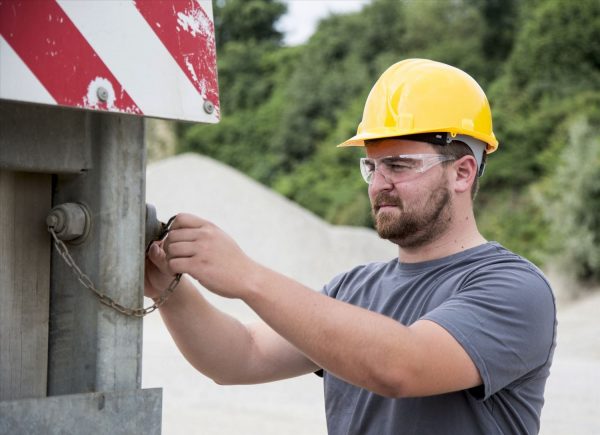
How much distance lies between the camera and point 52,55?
155 centimetres

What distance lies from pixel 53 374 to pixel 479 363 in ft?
2.98

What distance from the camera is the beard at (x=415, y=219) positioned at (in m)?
2.38

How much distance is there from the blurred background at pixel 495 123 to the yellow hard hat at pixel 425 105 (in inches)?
256

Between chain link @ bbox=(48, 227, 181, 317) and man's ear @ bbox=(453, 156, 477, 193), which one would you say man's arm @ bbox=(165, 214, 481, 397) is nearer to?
chain link @ bbox=(48, 227, 181, 317)

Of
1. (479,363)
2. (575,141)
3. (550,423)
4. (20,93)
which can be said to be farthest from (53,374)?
(575,141)

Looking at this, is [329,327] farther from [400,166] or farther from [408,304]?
[400,166]

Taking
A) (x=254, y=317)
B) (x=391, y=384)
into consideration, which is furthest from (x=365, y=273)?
(x=254, y=317)

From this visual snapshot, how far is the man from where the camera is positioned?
191cm

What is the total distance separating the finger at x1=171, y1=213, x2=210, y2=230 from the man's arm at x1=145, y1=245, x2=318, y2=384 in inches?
20.9

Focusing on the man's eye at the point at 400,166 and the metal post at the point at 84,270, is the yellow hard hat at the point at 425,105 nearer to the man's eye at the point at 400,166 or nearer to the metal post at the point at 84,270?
the man's eye at the point at 400,166

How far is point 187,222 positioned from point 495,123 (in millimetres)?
23746

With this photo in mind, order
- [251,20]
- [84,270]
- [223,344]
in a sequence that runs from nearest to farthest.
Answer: [84,270]
[223,344]
[251,20]

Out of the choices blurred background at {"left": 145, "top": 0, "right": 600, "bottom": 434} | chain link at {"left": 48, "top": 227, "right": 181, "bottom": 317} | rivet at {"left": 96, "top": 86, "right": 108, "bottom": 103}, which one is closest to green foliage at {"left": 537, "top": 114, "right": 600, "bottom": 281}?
blurred background at {"left": 145, "top": 0, "right": 600, "bottom": 434}

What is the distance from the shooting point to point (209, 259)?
1.84 metres
